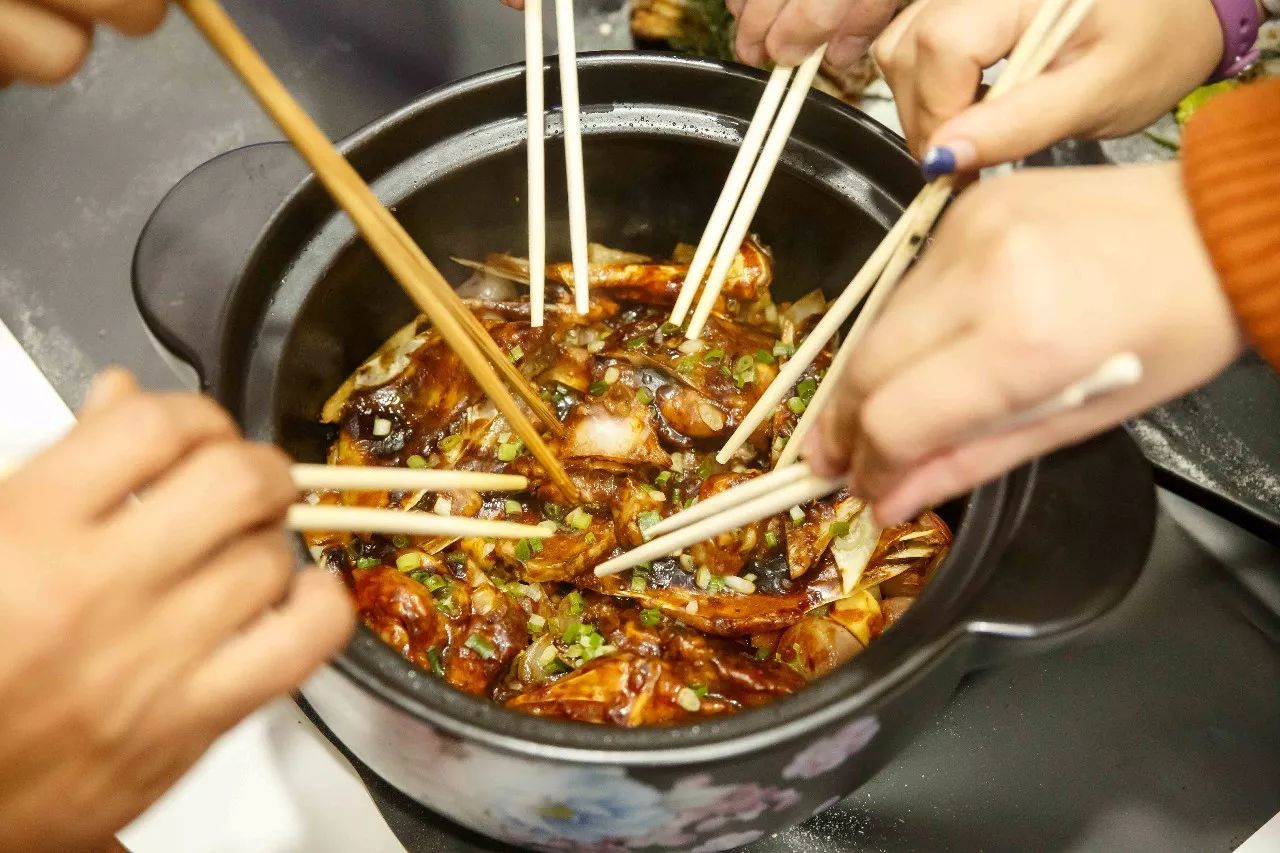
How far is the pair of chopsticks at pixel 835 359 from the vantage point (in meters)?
1.39

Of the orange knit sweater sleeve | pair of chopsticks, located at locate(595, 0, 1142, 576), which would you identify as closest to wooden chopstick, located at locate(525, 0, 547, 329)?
pair of chopsticks, located at locate(595, 0, 1142, 576)

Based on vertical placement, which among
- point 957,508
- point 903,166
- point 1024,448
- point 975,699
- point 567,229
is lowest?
point 975,699

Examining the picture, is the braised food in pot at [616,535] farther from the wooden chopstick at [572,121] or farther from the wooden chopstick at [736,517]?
the wooden chopstick at [572,121]

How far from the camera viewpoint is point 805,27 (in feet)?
5.47

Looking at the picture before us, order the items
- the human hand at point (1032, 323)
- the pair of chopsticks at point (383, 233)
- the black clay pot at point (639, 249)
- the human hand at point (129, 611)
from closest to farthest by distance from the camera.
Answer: the human hand at point (129, 611) → the human hand at point (1032, 323) → the pair of chopsticks at point (383, 233) → the black clay pot at point (639, 249)

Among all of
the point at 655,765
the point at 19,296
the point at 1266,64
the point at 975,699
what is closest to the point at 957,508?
the point at 975,699

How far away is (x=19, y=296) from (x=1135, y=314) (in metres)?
2.63

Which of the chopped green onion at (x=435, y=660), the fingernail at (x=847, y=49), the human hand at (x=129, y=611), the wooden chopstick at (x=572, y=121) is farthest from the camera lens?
the fingernail at (x=847, y=49)

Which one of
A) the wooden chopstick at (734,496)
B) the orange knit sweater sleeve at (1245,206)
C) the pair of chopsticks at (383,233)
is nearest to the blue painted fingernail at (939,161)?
the orange knit sweater sleeve at (1245,206)

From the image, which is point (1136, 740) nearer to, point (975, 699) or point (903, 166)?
point (975, 699)

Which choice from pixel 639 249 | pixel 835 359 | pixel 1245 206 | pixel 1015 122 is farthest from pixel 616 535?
pixel 1245 206

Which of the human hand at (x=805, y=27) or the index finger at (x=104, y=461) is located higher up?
the human hand at (x=805, y=27)

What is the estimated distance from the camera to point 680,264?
2.10 metres

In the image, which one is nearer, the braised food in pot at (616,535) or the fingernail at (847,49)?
the braised food in pot at (616,535)
